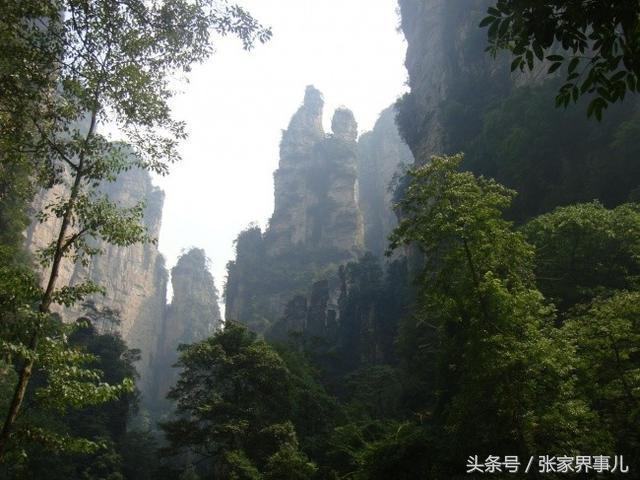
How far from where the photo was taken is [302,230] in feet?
202

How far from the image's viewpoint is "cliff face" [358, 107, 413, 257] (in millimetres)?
64938

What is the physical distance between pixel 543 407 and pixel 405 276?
3040 centimetres

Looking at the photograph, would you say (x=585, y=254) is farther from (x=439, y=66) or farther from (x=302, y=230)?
(x=302, y=230)

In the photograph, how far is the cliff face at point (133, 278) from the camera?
57.8 m

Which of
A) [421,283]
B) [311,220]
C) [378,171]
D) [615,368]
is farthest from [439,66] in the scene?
[378,171]

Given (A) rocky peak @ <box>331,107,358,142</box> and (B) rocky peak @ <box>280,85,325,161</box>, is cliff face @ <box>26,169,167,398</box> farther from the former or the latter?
(A) rocky peak @ <box>331,107,358,142</box>

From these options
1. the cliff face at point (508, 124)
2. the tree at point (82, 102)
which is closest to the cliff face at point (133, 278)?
the cliff face at point (508, 124)

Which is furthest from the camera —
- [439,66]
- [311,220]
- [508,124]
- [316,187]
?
[316,187]

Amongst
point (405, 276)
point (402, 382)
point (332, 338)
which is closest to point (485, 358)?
point (402, 382)

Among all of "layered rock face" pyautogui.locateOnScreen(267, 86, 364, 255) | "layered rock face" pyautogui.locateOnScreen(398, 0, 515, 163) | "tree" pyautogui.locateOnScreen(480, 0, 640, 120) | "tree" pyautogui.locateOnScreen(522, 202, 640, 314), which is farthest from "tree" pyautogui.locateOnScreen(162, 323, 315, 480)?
"layered rock face" pyautogui.locateOnScreen(267, 86, 364, 255)

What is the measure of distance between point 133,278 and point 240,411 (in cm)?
5389

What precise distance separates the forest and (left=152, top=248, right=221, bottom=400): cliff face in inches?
1213

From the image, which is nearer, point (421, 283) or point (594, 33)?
point (594, 33)

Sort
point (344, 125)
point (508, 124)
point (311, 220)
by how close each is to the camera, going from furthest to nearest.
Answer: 1. point (344, 125)
2. point (311, 220)
3. point (508, 124)
